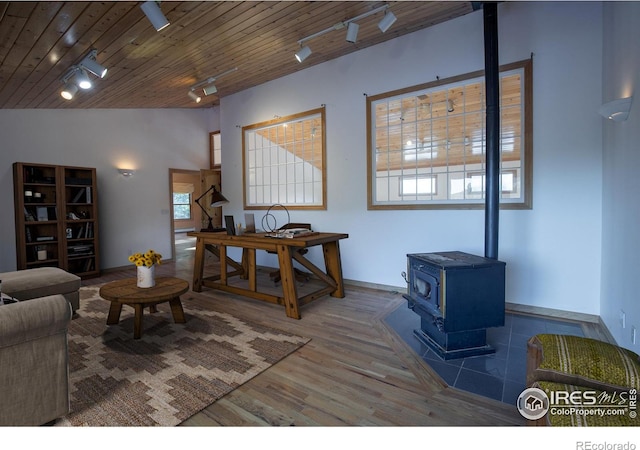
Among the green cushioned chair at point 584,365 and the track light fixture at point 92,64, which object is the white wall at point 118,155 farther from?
the green cushioned chair at point 584,365

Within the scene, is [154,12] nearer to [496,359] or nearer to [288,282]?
[288,282]

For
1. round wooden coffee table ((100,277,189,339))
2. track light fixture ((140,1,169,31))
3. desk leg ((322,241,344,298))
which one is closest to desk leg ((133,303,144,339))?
round wooden coffee table ((100,277,189,339))

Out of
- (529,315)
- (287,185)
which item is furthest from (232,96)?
(529,315)

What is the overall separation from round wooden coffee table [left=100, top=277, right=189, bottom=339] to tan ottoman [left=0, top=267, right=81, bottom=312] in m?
0.60

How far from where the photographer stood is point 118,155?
5695 mm

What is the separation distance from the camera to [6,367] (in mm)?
1487

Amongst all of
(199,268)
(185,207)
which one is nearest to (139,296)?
(199,268)

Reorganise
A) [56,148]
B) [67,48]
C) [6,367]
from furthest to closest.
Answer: [56,148] < [67,48] < [6,367]

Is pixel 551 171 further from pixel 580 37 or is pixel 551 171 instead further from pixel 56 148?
pixel 56 148

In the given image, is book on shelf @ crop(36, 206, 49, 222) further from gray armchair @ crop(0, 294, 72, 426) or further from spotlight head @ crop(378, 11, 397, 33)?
spotlight head @ crop(378, 11, 397, 33)

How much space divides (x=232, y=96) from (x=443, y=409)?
570cm

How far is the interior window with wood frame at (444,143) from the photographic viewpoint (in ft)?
10.6

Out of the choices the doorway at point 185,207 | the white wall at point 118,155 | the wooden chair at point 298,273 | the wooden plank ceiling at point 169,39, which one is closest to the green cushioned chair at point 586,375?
the wooden plank ceiling at point 169,39

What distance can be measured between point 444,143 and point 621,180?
1763 mm
